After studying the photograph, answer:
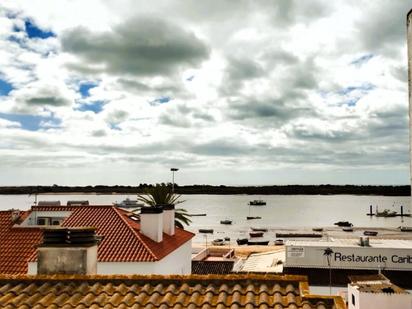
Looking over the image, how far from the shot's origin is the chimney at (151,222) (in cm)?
2670

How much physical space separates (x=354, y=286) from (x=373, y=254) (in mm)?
14312

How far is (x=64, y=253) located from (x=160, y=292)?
260cm

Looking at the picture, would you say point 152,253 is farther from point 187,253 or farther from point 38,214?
point 38,214

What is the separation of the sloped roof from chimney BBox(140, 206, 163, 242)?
59.3 ft

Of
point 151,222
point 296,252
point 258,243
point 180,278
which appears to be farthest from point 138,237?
point 258,243

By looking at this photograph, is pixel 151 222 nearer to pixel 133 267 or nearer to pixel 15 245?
pixel 133 267

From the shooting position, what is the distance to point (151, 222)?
26.8m

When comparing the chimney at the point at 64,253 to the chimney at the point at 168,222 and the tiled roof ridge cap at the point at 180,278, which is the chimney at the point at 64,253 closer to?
the tiled roof ridge cap at the point at 180,278

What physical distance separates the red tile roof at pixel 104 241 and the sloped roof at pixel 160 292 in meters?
15.0

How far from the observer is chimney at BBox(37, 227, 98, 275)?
9.52 m

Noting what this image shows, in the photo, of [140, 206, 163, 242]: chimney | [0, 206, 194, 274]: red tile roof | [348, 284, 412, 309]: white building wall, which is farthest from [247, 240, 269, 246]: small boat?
[348, 284, 412, 309]: white building wall

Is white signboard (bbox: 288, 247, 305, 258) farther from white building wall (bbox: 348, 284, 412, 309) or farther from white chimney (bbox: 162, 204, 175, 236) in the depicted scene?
white building wall (bbox: 348, 284, 412, 309)

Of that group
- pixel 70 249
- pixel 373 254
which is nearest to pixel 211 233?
pixel 373 254

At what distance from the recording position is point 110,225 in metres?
27.4
